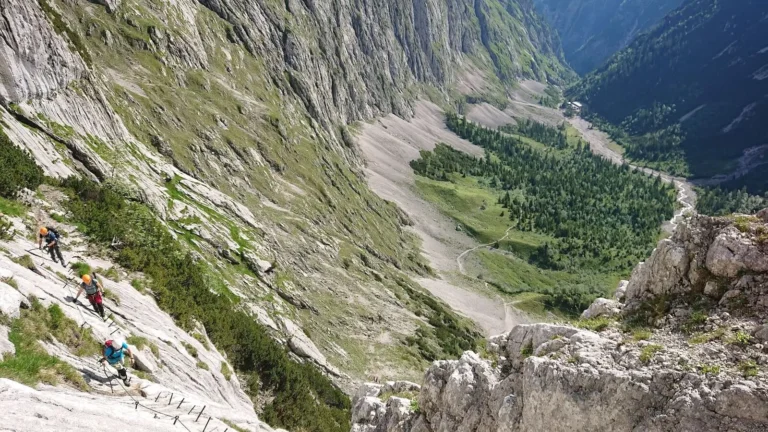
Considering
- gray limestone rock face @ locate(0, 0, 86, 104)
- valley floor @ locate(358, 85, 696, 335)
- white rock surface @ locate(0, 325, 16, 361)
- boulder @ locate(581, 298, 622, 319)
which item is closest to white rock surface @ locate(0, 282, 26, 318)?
white rock surface @ locate(0, 325, 16, 361)

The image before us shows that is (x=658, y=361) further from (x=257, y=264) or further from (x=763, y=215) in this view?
(x=257, y=264)

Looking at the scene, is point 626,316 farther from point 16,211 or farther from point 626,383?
point 16,211

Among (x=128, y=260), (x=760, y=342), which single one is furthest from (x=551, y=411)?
(x=128, y=260)

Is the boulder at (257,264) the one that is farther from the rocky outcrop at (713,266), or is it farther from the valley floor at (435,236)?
the valley floor at (435,236)

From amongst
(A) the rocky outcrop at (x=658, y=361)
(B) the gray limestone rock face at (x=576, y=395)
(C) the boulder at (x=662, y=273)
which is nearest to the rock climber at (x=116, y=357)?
(B) the gray limestone rock face at (x=576, y=395)

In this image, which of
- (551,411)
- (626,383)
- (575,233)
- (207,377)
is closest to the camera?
(626,383)

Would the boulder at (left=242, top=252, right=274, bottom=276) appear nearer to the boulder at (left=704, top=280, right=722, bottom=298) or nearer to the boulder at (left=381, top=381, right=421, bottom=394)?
the boulder at (left=381, top=381, right=421, bottom=394)
